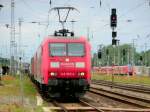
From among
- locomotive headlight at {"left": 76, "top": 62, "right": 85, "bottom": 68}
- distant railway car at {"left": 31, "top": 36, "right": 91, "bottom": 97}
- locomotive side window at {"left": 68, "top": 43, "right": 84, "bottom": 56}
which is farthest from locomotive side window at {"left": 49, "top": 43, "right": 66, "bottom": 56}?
locomotive headlight at {"left": 76, "top": 62, "right": 85, "bottom": 68}

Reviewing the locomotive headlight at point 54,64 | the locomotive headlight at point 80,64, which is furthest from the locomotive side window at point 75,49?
the locomotive headlight at point 54,64

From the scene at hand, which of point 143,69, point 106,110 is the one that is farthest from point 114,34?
point 143,69

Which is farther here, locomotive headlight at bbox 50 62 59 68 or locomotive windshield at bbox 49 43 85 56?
locomotive windshield at bbox 49 43 85 56

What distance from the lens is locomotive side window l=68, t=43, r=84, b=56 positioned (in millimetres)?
27438

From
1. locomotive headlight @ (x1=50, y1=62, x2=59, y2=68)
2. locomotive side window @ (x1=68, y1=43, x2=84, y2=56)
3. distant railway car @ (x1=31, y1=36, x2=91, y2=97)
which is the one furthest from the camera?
locomotive side window @ (x1=68, y1=43, x2=84, y2=56)

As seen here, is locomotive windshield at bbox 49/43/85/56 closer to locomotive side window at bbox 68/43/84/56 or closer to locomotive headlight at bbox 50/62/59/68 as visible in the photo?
locomotive side window at bbox 68/43/84/56

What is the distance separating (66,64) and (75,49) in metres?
1.00

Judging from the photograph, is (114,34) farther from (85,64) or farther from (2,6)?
(85,64)

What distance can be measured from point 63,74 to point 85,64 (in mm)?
1208

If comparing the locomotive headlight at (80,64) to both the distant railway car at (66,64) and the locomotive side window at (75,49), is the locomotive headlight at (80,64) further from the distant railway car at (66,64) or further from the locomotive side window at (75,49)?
the locomotive side window at (75,49)

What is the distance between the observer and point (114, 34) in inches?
1610

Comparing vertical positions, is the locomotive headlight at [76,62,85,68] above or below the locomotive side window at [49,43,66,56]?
below

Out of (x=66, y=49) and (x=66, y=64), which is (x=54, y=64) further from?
(x=66, y=49)

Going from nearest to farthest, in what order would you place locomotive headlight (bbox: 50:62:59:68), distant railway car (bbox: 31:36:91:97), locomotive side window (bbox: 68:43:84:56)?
1. distant railway car (bbox: 31:36:91:97)
2. locomotive headlight (bbox: 50:62:59:68)
3. locomotive side window (bbox: 68:43:84:56)
